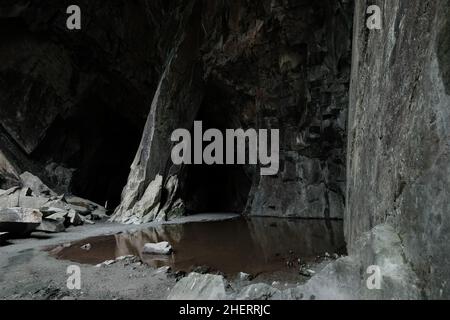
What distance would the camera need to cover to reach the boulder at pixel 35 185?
15814 millimetres

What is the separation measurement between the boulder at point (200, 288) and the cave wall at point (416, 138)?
1737mm

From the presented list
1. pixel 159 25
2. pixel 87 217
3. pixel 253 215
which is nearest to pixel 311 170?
pixel 253 215

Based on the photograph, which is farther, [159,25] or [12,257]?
[159,25]

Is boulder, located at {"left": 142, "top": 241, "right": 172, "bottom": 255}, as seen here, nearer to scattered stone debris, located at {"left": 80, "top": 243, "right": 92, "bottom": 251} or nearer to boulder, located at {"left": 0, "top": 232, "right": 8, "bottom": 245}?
scattered stone debris, located at {"left": 80, "top": 243, "right": 92, "bottom": 251}

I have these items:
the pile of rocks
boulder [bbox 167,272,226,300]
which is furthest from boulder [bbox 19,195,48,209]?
boulder [bbox 167,272,226,300]

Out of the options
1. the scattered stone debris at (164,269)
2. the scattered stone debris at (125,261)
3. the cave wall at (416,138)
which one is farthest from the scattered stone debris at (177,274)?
the cave wall at (416,138)

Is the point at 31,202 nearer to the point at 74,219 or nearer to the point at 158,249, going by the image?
the point at 74,219

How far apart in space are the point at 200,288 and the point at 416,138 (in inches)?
99.7

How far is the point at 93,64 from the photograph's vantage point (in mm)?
20422

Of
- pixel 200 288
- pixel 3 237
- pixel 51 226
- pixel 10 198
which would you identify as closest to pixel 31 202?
pixel 10 198

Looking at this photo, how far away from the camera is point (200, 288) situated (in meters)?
3.49
